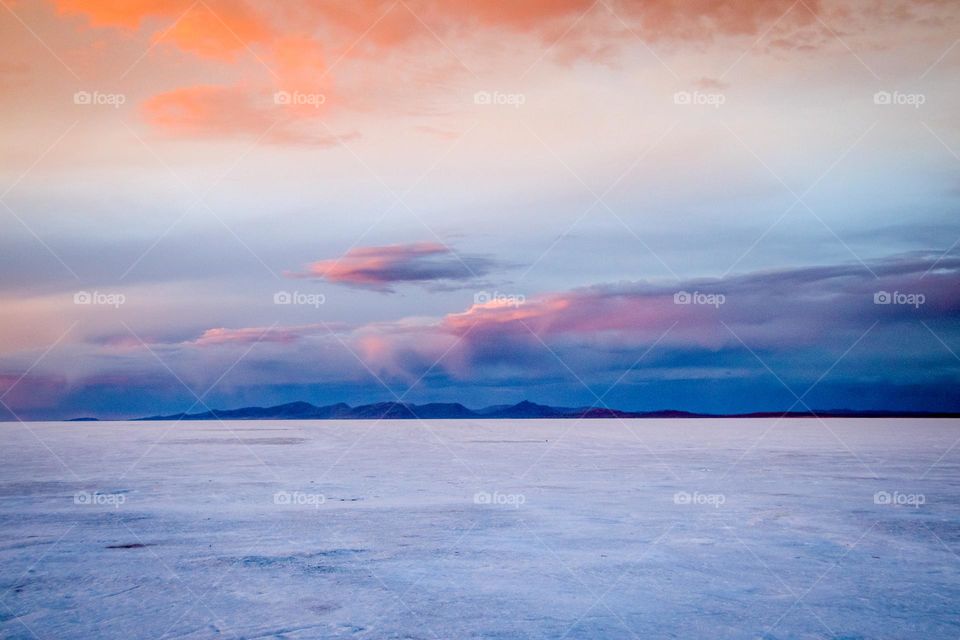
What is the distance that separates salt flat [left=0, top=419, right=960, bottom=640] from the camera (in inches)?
201

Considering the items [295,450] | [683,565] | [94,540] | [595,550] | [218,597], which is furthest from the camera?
[295,450]

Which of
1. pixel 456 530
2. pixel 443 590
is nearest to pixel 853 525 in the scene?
pixel 456 530

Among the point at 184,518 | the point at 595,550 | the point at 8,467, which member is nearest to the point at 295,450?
the point at 8,467

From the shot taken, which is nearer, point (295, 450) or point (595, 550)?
point (595, 550)

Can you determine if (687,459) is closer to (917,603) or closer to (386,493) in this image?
(386,493)

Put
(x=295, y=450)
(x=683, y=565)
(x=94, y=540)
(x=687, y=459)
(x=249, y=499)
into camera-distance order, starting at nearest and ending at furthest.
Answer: (x=683, y=565) → (x=94, y=540) → (x=249, y=499) → (x=687, y=459) → (x=295, y=450)

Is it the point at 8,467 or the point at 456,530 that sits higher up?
the point at 8,467

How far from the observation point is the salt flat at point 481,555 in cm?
511

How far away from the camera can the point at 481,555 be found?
23.3 ft

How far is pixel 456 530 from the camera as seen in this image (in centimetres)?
832

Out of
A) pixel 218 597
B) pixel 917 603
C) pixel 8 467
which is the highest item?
pixel 8 467

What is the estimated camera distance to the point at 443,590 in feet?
19.1

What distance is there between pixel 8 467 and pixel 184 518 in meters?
9.99

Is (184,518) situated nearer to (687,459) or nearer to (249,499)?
(249,499)
